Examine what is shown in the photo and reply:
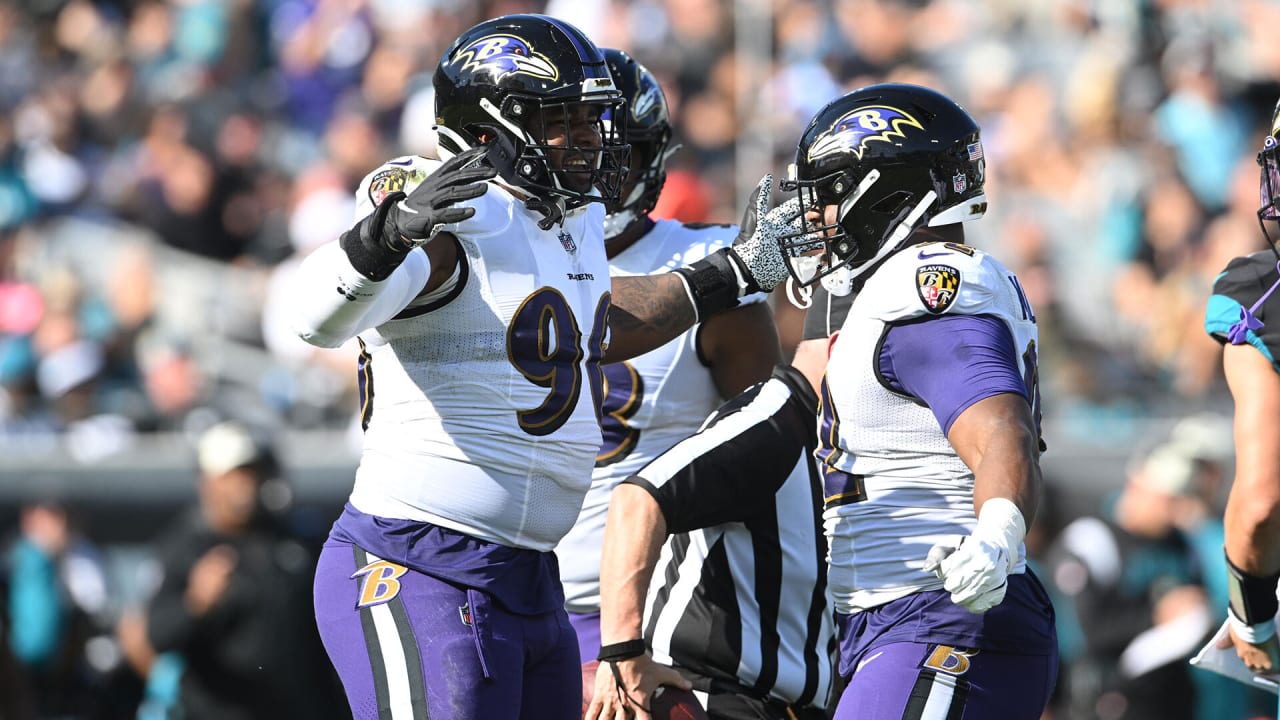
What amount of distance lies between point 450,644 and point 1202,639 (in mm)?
5013

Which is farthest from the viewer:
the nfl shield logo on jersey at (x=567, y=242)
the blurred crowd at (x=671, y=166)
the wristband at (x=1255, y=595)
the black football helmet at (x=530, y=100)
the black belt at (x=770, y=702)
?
the blurred crowd at (x=671, y=166)

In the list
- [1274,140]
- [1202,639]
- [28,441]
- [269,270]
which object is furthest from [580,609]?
[269,270]

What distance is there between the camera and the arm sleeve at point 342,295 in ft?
11.3

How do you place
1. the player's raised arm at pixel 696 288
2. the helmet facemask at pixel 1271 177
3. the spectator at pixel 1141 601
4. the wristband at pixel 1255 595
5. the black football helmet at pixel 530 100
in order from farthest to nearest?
1. the spectator at pixel 1141 601
2. the player's raised arm at pixel 696 288
3. the wristband at pixel 1255 595
4. the helmet facemask at pixel 1271 177
5. the black football helmet at pixel 530 100

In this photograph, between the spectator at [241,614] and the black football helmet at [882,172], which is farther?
the spectator at [241,614]

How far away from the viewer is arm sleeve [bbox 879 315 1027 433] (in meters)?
3.38

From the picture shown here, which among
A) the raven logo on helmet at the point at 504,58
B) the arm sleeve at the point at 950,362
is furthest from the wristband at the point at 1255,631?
the raven logo on helmet at the point at 504,58

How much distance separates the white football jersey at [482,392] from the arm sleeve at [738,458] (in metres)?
0.28

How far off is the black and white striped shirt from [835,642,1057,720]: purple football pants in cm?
63

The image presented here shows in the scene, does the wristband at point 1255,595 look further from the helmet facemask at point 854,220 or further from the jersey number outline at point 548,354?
the jersey number outline at point 548,354

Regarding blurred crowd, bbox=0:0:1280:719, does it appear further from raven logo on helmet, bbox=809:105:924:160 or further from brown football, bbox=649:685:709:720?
raven logo on helmet, bbox=809:105:924:160

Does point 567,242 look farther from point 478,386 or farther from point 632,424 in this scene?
point 632,424

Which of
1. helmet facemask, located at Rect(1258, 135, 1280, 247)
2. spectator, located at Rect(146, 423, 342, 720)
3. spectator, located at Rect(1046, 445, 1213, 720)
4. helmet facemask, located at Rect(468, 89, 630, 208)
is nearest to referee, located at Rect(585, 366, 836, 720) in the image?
helmet facemask, located at Rect(468, 89, 630, 208)

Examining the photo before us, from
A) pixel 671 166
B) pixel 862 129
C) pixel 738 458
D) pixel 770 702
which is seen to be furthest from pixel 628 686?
pixel 671 166
